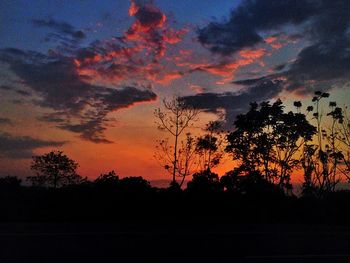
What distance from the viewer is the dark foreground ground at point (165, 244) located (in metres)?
9.04

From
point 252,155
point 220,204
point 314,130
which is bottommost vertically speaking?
point 220,204

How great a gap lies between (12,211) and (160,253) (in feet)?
28.1

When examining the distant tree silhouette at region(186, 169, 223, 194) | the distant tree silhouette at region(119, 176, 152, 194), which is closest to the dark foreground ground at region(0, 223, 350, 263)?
the distant tree silhouette at region(119, 176, 152, 194)

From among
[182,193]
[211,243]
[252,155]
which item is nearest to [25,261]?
[211,243]

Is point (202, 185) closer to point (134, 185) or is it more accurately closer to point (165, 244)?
point (134, 185)

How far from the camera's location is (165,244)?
34.8ft

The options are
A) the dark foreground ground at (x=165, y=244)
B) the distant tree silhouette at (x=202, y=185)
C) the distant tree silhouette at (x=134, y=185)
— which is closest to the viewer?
the dark foreground ground at (x=165, y=244)

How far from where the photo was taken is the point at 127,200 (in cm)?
1819

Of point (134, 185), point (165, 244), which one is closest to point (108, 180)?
point (134, 185)

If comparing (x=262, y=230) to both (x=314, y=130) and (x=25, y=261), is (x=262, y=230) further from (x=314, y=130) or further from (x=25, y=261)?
(x=314, y=130)

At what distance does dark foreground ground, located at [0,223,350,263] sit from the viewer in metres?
A: 9.04

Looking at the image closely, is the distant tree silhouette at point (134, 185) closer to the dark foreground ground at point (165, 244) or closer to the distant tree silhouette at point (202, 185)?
the distant tree silhouette at point (202, 185)

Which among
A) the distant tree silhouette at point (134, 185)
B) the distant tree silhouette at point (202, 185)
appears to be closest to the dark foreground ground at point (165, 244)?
the distant tree silhouette at point (134, 185)

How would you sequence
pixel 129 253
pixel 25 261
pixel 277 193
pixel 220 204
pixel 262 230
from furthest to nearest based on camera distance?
pixel 277 193 → pixel 220 204 → pixel 262 230 → pixel 129 253 → pixel 25 261
